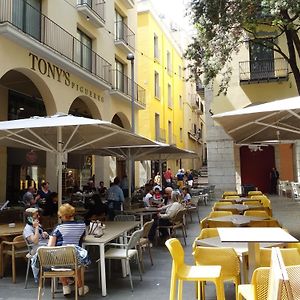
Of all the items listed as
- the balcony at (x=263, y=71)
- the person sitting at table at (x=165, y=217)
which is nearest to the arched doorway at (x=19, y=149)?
the person sitting at table at (x=165, y=217)

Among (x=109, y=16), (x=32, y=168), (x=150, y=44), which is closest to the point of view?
(x=32, y=168)

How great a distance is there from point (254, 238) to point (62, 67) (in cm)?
1216

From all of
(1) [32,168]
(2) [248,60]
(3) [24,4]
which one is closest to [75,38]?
(3) [24,4]

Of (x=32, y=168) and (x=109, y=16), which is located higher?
(x=109, y=16)

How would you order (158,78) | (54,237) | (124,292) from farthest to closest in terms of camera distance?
(158,78) → (124,292) → (54,237)

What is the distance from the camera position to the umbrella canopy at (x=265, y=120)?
19.5 ft

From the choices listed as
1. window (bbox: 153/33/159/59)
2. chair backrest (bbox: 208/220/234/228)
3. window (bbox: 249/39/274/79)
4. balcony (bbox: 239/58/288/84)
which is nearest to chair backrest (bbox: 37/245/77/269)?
chair backrest (bbox: 208/220/234/228)

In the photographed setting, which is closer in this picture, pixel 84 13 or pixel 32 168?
pixel 84 13

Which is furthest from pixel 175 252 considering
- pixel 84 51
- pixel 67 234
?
pixel 84 51

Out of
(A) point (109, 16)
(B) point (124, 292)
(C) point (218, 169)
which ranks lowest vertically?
(B) point (124, 292)

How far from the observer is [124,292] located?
608cm

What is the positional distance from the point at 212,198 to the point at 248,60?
7.92m

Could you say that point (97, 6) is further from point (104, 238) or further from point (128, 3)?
point (104, 238)

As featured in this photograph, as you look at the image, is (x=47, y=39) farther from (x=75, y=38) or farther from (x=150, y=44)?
(x=150, y=44)
